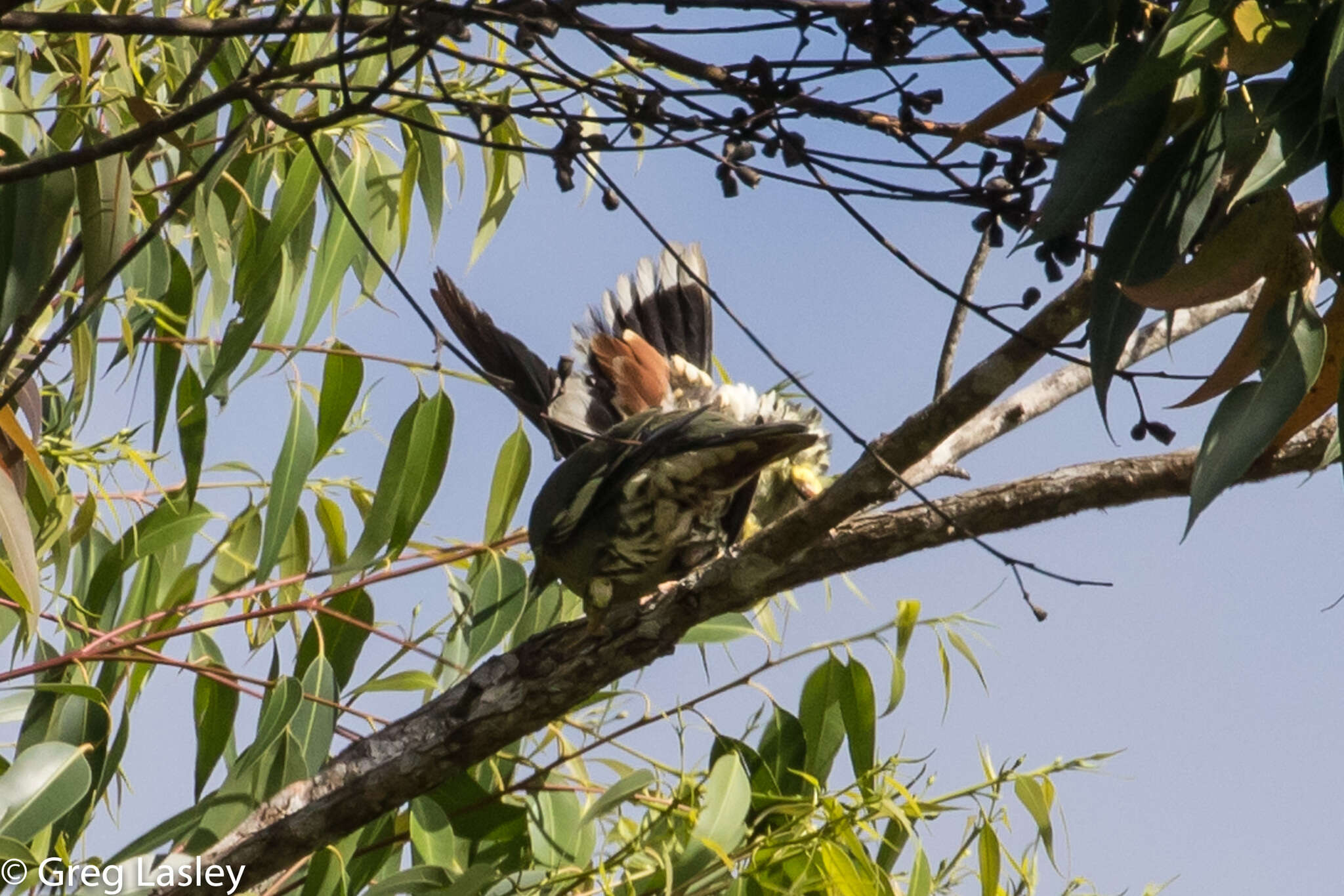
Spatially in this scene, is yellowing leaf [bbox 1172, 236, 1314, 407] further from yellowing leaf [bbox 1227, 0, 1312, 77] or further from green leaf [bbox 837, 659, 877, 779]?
green leaf [bbox 837, 659, 877, 779]

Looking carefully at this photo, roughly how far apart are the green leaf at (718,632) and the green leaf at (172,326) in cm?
108

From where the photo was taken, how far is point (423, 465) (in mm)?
2602

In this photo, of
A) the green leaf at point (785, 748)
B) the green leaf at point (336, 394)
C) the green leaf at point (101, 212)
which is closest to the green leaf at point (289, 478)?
the green leaf at point (336, 394)

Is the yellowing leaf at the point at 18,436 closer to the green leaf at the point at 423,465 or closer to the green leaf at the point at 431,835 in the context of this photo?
the green leaf at the point at 423,465

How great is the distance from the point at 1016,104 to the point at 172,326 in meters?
1.78

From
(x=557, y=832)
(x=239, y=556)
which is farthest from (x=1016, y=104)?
(x=239, y=556)

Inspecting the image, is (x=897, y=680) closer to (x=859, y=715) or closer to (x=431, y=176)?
(x=859, y=715)

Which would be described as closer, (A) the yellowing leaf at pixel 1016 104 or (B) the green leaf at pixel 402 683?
(A) the yellowing leaf at pixel 1016 104

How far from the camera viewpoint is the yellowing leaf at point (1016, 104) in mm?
1316

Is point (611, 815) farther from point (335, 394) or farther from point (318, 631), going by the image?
point (335, 394)

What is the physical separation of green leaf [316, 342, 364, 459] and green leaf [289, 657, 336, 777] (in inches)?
16.3

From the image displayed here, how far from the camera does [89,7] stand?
2.63m

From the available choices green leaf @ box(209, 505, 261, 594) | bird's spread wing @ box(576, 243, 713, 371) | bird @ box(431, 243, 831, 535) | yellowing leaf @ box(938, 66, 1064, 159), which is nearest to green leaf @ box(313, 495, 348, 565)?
green leaf @ box(209, 505, 261, 594)

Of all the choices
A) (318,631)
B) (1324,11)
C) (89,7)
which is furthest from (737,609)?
(89,7)
